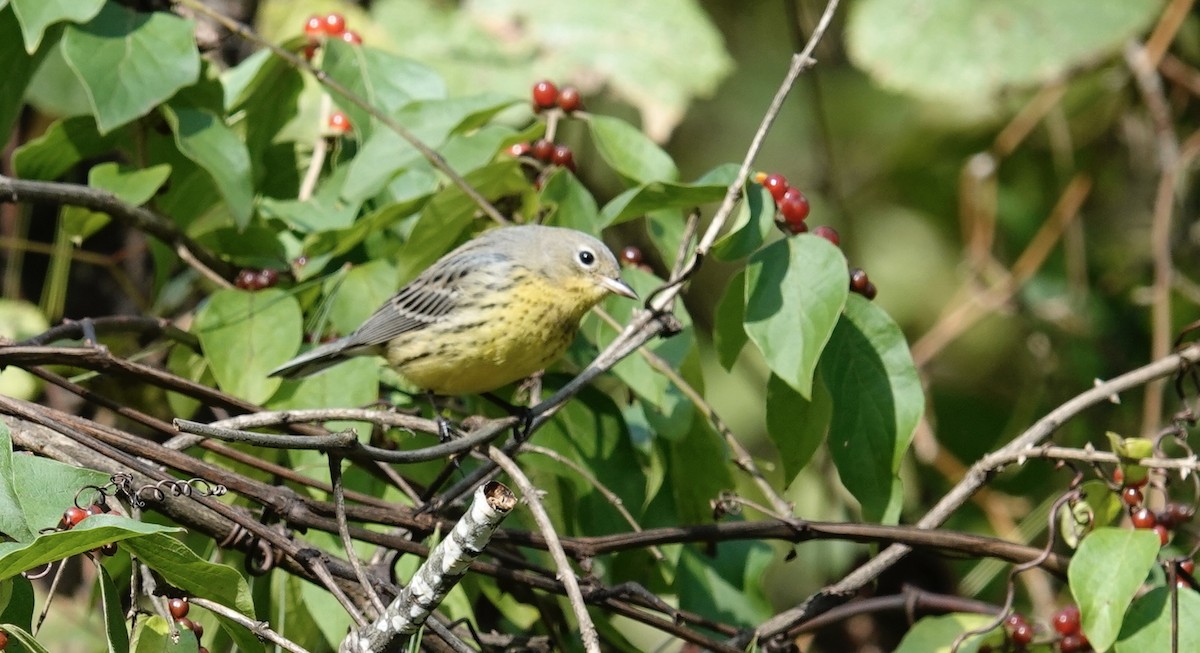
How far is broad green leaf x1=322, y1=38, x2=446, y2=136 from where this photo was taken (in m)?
3.25

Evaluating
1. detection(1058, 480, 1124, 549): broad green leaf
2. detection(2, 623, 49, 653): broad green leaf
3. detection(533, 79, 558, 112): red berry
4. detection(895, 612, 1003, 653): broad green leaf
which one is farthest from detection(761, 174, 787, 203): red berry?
detection(2, 623, 49, 653): broad green leaf

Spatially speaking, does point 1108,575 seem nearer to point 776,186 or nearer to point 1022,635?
point 1022,635

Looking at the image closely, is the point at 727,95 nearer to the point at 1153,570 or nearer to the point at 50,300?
the point at 50,300

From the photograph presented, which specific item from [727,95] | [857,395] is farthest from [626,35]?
[857,395]

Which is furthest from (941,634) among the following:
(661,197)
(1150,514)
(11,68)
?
(11,68)

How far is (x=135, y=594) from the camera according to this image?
2025 mm

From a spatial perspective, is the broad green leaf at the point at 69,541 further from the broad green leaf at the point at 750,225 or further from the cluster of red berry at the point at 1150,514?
the cluster of red berry at the point at 1150,514

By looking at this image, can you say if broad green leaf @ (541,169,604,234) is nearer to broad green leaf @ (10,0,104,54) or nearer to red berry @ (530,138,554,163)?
red berry @ (530,138,554,163)

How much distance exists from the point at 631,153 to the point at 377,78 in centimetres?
77

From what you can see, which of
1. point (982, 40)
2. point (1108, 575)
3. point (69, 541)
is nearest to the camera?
point (69, 541)

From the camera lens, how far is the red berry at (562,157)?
3.07 m

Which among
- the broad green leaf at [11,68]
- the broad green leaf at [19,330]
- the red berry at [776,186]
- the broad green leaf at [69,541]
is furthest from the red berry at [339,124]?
the broad green leaf at [69,541]

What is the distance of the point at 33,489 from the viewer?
1959mm

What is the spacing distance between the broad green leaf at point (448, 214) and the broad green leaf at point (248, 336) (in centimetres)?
29
